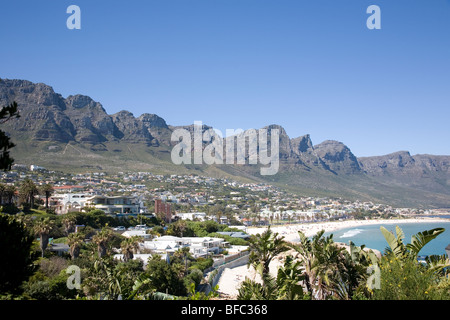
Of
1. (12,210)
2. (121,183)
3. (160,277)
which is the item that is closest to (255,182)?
(121,183)

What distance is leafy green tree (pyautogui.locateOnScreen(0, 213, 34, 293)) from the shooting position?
8305mm

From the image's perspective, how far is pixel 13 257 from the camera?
8422mm

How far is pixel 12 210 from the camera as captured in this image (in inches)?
1597

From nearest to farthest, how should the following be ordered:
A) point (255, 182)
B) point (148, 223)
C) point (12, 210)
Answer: point (12, 210) < point (148, 223) < point (255, 182)

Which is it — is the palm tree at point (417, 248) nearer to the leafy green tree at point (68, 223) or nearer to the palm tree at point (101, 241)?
the palm tree at point (101, 241)

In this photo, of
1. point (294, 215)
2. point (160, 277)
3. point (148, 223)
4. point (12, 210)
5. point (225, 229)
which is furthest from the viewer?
point (294, 215)

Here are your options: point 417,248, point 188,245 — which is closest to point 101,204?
point 188,245

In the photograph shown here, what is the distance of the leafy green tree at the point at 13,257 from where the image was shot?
830 cm

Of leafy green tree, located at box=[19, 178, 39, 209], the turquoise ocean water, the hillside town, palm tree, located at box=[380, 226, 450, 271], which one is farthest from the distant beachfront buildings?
palm tree, located at box=[380, 226, 450, 271]

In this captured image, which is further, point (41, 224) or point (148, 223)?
point (148, 223)
